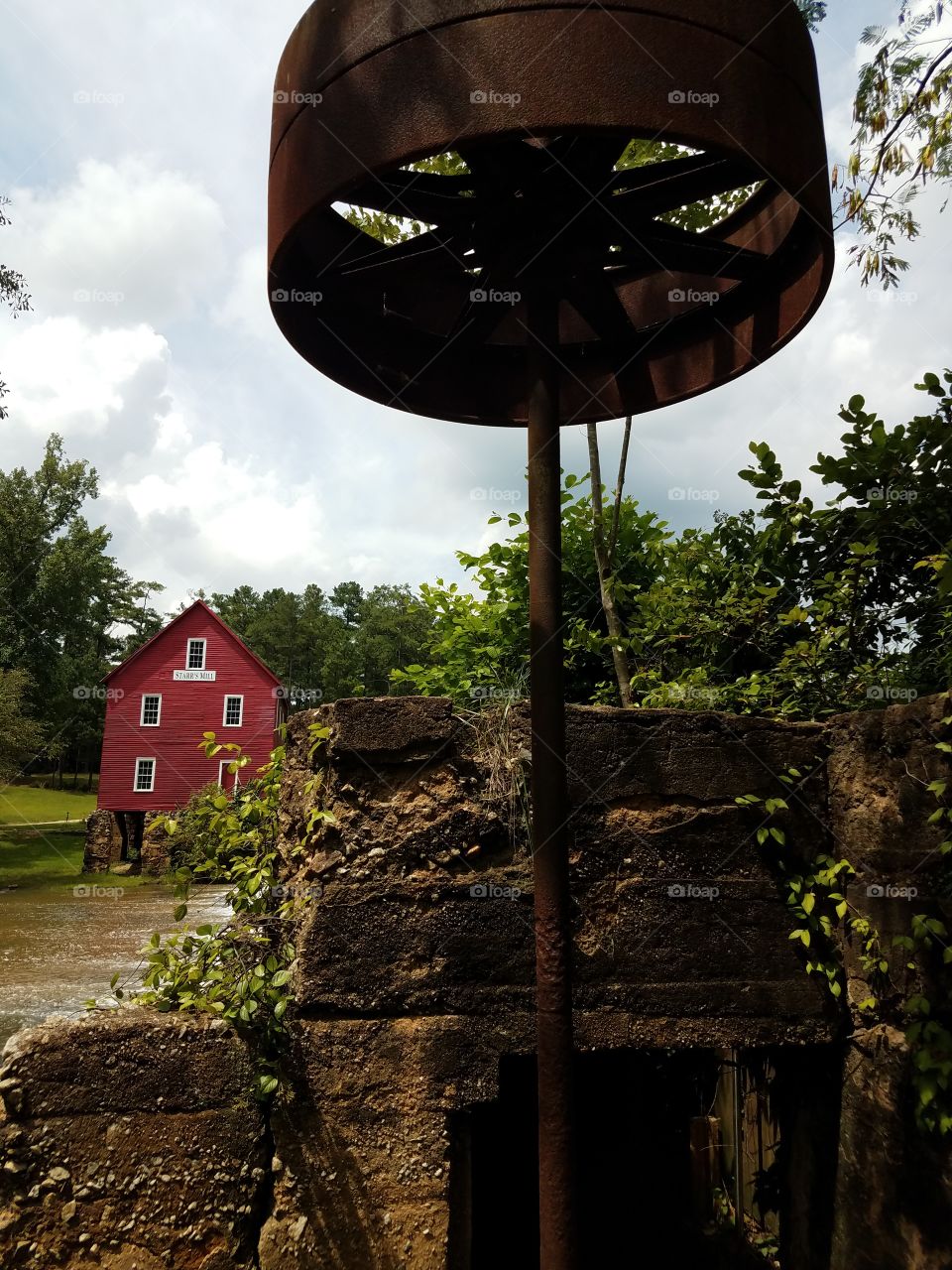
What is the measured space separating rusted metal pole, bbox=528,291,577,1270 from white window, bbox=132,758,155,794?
2995 cm

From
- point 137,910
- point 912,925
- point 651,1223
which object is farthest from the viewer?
point 137,910

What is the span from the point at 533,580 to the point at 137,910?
21.1 m

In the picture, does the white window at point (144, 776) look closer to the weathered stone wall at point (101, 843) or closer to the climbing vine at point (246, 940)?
the weathered stone wall at point (101, 843)

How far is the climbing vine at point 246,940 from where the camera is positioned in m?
3.06

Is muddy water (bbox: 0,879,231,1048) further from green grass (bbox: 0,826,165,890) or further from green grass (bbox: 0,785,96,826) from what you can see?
green grass (bbox: 0,785,96,826)

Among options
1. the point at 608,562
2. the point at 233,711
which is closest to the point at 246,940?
the point at 608,562

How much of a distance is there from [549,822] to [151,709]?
30.2m

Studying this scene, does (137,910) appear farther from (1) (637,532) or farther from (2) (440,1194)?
(2) (440,1194)

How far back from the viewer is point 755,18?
2275 mm

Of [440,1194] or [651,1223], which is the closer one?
[440,1194]

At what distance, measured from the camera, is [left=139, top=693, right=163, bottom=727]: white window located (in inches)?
1195

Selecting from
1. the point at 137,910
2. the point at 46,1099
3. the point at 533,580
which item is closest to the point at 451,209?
the point at 533,580

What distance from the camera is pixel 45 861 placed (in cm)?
3266

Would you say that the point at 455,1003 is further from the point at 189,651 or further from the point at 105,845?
the point at 105,845
